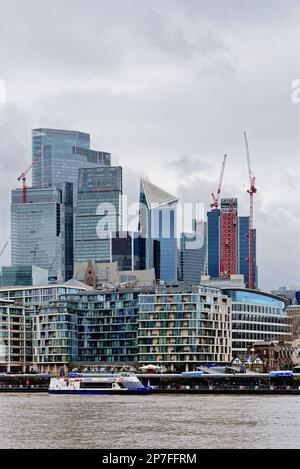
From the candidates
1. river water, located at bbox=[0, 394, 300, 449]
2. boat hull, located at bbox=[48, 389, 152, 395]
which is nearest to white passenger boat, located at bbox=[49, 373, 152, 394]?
boat hull, located at bbox=[48, 389, 152, 395]

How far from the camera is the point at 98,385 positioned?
15925 cm

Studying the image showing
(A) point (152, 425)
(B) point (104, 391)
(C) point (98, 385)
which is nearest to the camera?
(A) point (152, 425)

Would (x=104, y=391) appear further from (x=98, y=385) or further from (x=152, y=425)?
(x=152, y=425)

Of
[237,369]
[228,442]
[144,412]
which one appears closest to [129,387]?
[237,369]

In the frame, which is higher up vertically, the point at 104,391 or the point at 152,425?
the point at 152,425

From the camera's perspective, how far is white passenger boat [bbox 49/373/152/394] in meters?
156

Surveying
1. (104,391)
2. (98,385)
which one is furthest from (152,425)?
(98,385)

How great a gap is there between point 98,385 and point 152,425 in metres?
72.1

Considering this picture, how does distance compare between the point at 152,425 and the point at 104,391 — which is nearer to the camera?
the point at 152,425

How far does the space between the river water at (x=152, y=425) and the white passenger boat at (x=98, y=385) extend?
3275cm

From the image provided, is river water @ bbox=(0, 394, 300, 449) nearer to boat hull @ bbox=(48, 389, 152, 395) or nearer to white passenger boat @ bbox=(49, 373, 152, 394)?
boat hull @ bbox=(48, 389, 152, 395)

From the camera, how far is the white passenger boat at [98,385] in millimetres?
156500

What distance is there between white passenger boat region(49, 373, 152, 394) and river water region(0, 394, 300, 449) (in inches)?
1289
